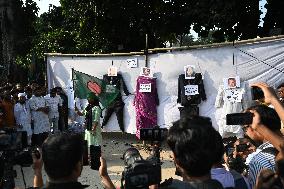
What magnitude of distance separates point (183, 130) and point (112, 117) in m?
9.63

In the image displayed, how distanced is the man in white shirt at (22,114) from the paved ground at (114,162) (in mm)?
1162

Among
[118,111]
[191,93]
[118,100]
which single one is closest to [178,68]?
[191,93]

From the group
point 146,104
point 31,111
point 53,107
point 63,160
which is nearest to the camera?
point 63,160

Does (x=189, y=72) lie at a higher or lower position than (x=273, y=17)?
lower

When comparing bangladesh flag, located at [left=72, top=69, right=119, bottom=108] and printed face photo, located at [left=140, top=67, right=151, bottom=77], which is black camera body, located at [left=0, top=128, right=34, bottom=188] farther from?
bangladesh flag, located at [left=72, top=69, right=119, bottom=108]

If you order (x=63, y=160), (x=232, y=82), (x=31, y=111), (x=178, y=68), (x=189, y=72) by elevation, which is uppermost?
(x=178, y=68)

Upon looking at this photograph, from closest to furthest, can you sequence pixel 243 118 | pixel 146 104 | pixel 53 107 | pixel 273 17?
pixel 243 118 < pixel 146 104 < pixel 53 107 < pixel 273 17

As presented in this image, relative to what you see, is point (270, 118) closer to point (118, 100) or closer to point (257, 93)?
point (257, 93)

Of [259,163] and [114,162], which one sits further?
[114,162]

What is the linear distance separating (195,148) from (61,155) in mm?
823

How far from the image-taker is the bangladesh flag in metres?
11.9

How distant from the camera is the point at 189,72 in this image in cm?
1059

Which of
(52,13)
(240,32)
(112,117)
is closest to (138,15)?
(240,32)

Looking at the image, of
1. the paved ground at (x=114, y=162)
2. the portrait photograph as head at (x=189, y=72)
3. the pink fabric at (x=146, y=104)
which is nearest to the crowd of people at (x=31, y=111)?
the paved ground at (x=114, y=162)
